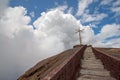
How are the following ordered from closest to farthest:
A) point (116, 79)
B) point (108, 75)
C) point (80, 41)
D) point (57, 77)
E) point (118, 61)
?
point (57, 77) < point (118, 61) < point (116, 79) < point (108, 75) < point (80, 41)

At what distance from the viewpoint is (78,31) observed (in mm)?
40625

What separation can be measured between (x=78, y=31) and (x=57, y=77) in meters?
36.0

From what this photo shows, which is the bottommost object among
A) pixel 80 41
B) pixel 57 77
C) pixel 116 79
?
pixel 116 79

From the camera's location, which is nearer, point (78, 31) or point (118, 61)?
point (118, 61)

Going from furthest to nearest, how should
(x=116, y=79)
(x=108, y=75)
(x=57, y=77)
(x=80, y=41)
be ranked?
(x=80, y=41) < (x=108, y=75) < (x=116, y=79) < (x=57, y=77)

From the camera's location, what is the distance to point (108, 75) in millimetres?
8828

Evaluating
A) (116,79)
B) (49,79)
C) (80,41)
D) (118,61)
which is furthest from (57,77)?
(80,41)

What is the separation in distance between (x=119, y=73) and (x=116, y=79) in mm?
601

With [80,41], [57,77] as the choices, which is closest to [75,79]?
[57,77]

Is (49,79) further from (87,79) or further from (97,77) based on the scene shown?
(97,77)

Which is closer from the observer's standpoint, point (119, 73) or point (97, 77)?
point (119, 73)

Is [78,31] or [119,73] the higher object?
[78,31]

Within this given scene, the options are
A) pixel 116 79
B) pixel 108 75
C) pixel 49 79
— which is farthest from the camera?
pixel 108 75

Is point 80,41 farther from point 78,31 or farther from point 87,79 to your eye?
point 87,79
